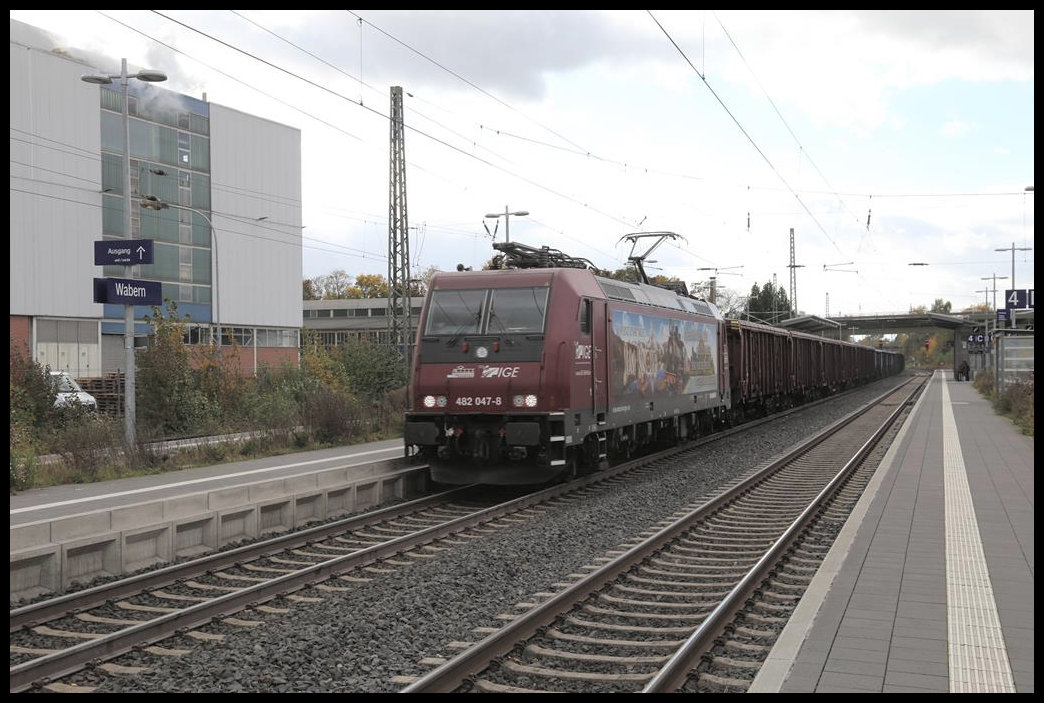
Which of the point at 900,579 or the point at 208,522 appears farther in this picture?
the point at 208,522

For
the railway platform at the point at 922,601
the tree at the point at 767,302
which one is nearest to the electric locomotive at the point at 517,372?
the railway platform at the point at 922,601

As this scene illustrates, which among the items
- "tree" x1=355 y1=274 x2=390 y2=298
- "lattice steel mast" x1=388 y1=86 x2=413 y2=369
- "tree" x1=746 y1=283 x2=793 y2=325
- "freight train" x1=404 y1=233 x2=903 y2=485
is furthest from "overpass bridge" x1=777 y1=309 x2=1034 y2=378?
"freight train" x1=404 y1=233 x2=903 y2=485

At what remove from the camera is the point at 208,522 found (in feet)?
32.6

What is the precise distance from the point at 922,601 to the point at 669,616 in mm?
1865

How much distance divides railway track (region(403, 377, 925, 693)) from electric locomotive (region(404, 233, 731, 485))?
7.59ft

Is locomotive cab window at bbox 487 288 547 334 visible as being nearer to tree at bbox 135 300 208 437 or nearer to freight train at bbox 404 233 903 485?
freight train at bbox 404 233 903 485

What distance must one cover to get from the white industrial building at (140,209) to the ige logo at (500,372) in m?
23.3

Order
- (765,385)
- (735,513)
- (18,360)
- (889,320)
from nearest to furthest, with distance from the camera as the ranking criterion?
1. (735,513)
2. (18,360)
3. (765,385)
4. (889,320)

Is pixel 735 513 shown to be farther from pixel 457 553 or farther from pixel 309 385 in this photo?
pixel 309 385

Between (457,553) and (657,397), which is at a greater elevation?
(657,397)

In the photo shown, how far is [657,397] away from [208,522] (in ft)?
30.0

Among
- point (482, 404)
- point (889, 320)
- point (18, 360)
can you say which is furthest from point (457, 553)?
point (889, 320)

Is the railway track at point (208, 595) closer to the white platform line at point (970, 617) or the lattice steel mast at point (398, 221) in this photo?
the white platform line at point (970, 617)

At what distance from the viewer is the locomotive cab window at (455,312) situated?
13391 mm
